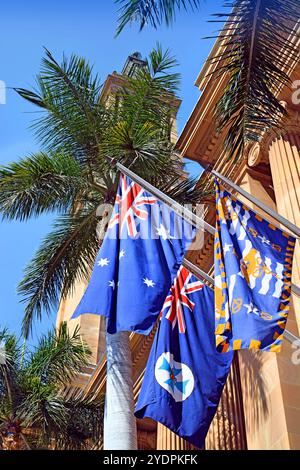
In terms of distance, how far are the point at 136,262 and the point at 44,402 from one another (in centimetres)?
932

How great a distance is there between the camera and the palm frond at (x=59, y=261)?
1338 centimetres

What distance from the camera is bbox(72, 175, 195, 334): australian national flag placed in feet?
29.6

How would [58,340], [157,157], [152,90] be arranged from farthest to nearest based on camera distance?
[58,340], [152,90], [157,157]

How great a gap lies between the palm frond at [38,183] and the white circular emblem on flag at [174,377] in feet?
17.7

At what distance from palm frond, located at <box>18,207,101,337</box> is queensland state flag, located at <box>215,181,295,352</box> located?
4.63m

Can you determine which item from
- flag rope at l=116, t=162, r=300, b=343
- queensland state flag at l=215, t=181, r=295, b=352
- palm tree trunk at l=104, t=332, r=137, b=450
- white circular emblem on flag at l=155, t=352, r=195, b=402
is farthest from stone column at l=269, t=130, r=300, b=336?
palm tree trunk at l=104, t=332, r=137, b=450

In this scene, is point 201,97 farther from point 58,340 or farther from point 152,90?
point 58,340

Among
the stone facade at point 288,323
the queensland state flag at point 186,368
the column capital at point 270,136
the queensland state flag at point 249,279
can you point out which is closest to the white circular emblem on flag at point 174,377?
the queensland state flag at point 186,368

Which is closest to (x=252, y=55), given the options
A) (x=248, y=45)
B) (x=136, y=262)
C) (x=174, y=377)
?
(x=248, y=45)

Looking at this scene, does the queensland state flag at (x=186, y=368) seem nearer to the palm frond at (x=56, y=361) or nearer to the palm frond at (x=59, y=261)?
the palm frond at (x=59, y=261)

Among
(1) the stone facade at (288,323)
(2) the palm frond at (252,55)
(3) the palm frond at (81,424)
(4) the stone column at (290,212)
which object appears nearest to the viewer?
(2) the palm frond at (252,55)
